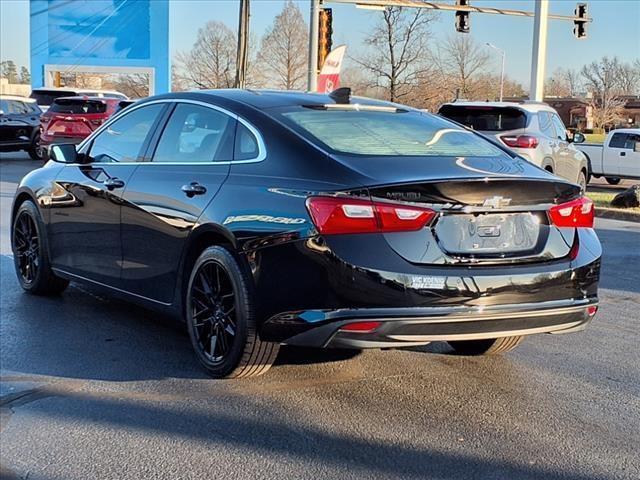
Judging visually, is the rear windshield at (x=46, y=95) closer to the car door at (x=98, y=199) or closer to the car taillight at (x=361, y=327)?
the car door at (x=98, y=199)

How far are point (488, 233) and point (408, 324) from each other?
60cm

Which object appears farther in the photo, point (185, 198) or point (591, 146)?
point (591, 146)

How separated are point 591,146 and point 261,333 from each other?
20265 mm

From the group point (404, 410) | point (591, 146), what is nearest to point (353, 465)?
point (404, 410)

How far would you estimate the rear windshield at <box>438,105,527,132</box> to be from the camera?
44.4 ft

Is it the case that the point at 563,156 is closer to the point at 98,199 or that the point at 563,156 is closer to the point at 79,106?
the point at 98,199

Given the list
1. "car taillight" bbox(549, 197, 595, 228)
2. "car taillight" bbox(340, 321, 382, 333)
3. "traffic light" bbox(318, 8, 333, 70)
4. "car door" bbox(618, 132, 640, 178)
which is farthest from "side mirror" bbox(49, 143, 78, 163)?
"car door" bbox(618, 132, 640, 178)

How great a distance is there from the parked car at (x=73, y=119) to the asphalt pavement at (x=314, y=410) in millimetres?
14867

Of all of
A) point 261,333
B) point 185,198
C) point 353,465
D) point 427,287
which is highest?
point 185,198

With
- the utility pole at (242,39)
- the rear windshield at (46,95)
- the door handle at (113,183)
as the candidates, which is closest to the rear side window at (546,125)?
the door handle at (113,183)

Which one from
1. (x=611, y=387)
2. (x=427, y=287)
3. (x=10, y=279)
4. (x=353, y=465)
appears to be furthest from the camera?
(x=10, y=279)

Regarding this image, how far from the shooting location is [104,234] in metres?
5.53

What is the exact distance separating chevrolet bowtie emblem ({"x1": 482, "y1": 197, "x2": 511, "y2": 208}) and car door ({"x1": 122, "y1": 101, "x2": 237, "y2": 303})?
147 centimetres

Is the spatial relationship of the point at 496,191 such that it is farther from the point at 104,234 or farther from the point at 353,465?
the point at 104,234
